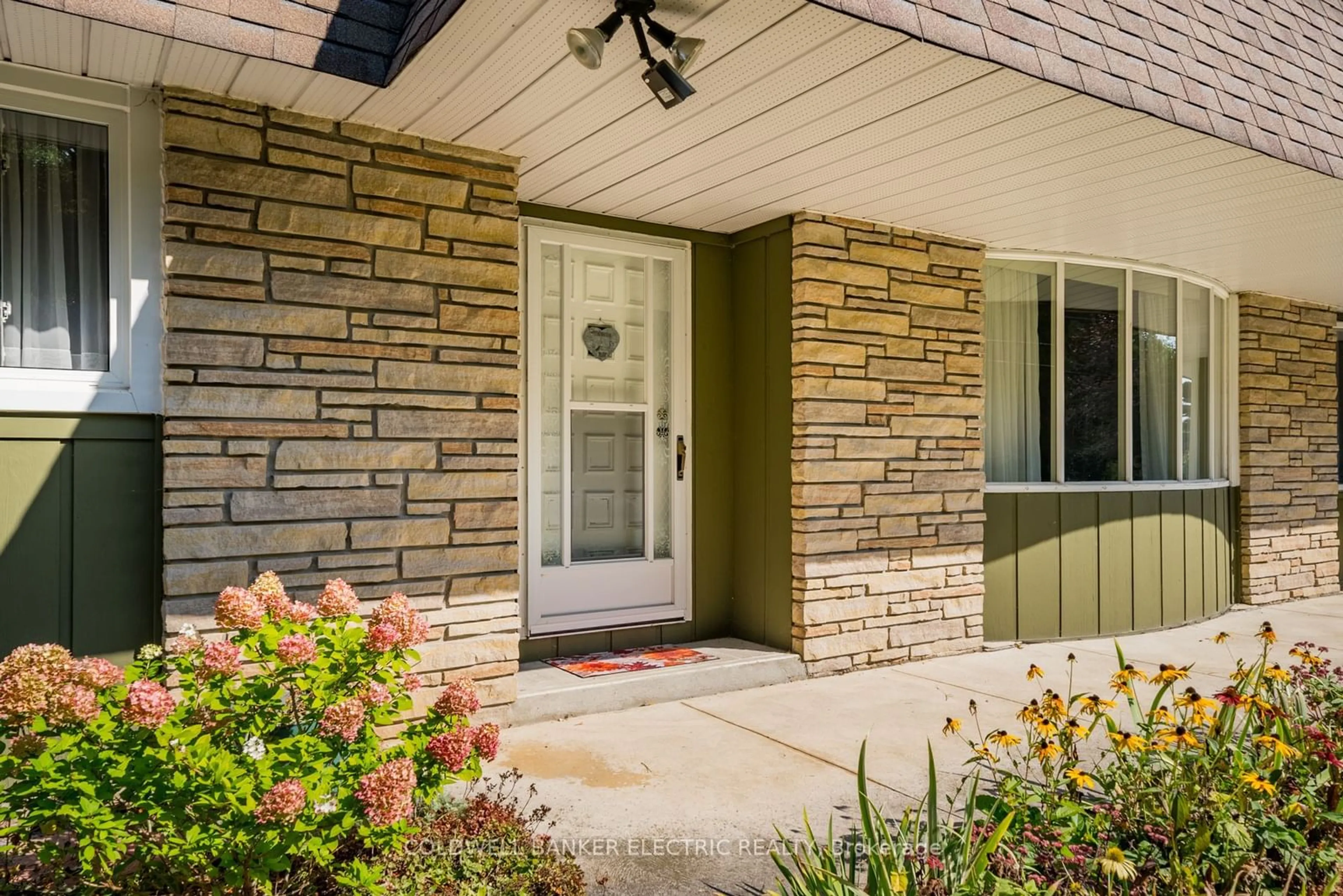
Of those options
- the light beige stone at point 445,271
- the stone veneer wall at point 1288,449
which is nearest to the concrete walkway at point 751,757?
the light beige stone at point 445,271

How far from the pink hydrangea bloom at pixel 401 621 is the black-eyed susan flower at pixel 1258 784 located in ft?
6.77

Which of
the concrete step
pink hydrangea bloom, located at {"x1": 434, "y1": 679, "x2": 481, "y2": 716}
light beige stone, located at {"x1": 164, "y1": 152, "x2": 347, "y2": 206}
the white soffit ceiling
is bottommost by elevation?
the concrete step

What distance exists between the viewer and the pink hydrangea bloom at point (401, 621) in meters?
2.27

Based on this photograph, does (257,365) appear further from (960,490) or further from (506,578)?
(960,490)

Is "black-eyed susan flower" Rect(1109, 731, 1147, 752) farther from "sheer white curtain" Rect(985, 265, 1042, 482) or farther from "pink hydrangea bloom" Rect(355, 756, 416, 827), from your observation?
"sheer white curtain" Rect(985, 265, 1042, 482)

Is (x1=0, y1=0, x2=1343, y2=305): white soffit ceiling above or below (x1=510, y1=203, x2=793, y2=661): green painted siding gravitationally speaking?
above

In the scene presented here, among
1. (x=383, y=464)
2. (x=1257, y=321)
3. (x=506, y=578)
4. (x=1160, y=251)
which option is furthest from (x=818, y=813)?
(x=1257, y=321)

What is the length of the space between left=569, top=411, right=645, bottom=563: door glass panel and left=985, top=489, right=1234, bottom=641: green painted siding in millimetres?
2246

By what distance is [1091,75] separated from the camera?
328cm

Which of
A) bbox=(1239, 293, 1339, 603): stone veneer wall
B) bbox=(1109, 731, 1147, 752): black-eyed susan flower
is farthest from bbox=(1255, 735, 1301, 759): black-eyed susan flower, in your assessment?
bbox=(1239, 293, 1339, 603): stone veneer wall

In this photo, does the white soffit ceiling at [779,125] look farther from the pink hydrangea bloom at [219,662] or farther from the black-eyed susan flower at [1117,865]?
the black-eyed susan flower at [1117,865]

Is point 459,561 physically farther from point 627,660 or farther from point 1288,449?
point 1288,449

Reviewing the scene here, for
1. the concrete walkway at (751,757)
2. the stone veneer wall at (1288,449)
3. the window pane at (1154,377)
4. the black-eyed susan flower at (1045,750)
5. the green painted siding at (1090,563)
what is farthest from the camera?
the stone veneer wall at (1288,449)

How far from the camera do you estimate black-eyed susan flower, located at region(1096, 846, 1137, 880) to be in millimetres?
1940
